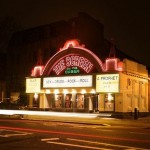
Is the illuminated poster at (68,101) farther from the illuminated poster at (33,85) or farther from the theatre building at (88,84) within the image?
the illuminated poster at (33,85)

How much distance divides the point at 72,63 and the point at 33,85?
272 inches

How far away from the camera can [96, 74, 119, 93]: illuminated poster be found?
120 ft

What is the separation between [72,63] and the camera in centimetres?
4141

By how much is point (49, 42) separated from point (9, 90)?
1285cm

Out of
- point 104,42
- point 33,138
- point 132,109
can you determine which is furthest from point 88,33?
point 33,138

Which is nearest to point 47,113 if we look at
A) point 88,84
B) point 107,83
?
point 88,84

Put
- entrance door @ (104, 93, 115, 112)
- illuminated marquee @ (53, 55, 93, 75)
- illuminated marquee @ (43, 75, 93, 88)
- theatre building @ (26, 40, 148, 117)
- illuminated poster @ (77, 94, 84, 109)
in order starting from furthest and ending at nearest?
illuminated poster @ (77, 94, 84, 109) < illuminated marquee @ (53, 55, 93, 75) < illuminated marquee @ (43, 75, 93, 88) < entrance door @ (104, 93, 115, 112) < theatre building @ (26, 40, 148, 117)

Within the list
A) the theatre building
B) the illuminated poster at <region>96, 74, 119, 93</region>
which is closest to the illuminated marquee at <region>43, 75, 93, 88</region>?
the theatre building

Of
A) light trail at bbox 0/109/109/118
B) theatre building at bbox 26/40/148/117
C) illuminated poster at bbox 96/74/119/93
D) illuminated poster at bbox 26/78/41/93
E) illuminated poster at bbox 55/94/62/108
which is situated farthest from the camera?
illuminated poster at bbox 26/78/41/93

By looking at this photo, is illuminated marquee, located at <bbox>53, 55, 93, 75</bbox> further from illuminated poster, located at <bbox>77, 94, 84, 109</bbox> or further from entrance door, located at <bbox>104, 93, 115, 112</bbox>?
illuminated poster, located at <bbox>77, 94, 84, 109</bbox>

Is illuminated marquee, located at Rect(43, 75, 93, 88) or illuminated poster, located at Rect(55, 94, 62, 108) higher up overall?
illuminated marquee, located at Rect(43, 75, 93, 88)

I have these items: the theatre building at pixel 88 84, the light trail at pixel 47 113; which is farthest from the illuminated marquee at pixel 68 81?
the light trail at pixel 47 113

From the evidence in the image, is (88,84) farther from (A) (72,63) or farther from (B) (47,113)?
(B) (47,113)

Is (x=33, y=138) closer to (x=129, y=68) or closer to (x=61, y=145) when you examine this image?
(x=61, y=145)
